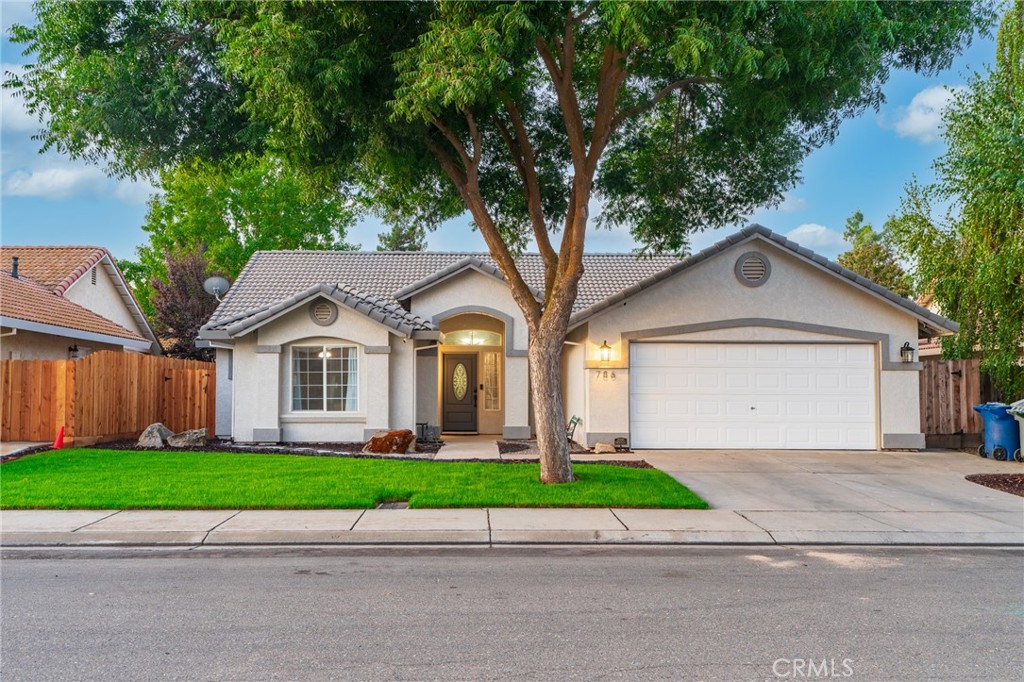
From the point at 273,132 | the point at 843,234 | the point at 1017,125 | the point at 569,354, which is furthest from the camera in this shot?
the point at 843,234

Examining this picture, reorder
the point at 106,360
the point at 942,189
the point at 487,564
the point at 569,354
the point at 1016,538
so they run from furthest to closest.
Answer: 1. the point at 569,354
2. the point at 106,360
3. the point at 942,189
4. the point at 1016,538
5. the point at 487,564

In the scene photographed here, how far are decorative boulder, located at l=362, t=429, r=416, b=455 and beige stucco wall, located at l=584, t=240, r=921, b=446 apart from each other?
396 centimetres

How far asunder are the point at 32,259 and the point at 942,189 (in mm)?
26699

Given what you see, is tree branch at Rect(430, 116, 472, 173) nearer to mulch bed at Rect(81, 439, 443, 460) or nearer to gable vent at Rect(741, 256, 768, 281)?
mulch bed at Rect(81, 439, 443, 460)

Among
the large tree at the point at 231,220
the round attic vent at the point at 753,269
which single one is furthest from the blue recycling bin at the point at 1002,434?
the large tree at the point at 231,220

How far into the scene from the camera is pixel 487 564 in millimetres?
7207

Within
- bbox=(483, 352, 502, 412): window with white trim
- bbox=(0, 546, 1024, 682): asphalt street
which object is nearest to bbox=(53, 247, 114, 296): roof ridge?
bbox=(483, 352, 502, 412): window with white trim

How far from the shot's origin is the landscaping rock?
16078 millimetres

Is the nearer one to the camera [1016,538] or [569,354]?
[1016,538]

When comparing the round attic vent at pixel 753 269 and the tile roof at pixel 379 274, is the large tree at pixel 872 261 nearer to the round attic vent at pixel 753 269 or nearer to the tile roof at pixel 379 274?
the tile roof at pixel 379 274

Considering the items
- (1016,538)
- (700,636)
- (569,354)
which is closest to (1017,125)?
(1016,538)

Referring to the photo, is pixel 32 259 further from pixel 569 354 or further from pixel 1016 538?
pixel 1016 538

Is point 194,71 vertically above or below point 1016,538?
above

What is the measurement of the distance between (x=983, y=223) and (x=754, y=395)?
5919mm
